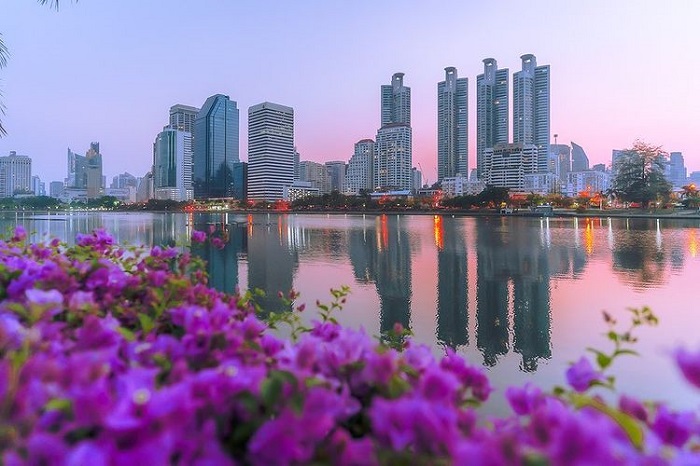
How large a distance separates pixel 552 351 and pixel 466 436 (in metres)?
4.81

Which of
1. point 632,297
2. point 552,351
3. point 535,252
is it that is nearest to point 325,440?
point 552,351

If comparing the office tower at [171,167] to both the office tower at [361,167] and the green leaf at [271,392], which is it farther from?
the green leaf at [271,392]

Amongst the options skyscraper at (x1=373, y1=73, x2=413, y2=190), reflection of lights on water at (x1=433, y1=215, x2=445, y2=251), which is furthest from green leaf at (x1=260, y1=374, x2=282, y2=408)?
skyscraper at (x1=373, y1=73, x2=413, y2=190)

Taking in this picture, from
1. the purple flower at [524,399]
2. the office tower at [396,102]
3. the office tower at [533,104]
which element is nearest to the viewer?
the purple flower at [524,399]

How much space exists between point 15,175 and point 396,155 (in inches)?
4320

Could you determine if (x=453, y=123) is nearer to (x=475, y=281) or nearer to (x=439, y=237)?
(x=439, y=237)

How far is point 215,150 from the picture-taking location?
13088 cm

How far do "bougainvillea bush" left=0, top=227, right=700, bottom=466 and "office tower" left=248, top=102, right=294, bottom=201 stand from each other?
113611mm

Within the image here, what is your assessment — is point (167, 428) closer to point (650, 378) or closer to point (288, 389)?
point (288, 389)

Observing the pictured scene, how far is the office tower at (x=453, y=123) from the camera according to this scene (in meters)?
129

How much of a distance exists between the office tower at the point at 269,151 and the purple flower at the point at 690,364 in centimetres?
11391

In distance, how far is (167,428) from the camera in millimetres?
518

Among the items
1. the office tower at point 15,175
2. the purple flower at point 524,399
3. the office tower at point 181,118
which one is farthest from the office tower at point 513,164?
the office tower at point 15,175

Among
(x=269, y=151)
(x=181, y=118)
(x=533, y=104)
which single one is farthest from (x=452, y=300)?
(x=181, y=118)
